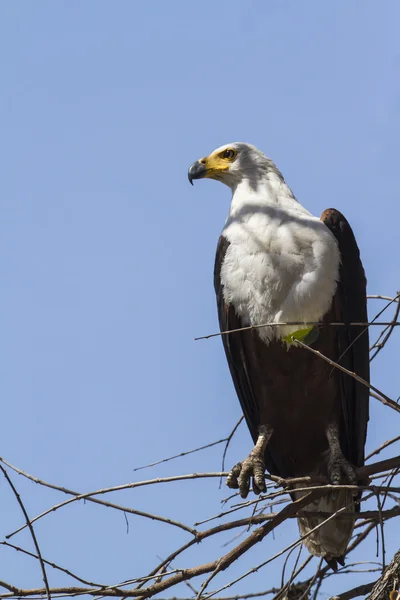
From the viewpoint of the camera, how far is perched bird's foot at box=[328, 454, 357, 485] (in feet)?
13.3

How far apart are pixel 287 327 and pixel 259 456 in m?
0.67

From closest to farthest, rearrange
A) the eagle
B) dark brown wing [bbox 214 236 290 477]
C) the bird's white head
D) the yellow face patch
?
the eagle → dark brown wing [bbox 214 236 290 477] → the bird's white head → the yellow face patch

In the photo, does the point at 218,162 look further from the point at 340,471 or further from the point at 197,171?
the point at 340,471

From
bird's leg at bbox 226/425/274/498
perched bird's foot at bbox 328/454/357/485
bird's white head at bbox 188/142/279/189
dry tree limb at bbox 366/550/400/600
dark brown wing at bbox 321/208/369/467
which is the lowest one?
dry tree limb at bbox 366/550/400/600

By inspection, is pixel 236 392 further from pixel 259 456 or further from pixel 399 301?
pixel 399 301

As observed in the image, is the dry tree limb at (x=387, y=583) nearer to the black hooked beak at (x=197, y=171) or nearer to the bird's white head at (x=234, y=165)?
the bird's white head at (x=234, y=165)

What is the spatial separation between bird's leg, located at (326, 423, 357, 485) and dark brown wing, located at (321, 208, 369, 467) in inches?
3.5

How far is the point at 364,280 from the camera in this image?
441cm

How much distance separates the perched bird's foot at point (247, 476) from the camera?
4105 millimetres

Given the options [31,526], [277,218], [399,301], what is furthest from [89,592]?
[277,218]

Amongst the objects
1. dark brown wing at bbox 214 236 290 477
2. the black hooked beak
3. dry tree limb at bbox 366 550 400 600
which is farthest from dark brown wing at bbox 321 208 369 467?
dry tree limb at bbox 366 550 400 600

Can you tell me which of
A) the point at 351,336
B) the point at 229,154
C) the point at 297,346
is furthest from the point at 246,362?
the point at 229,154

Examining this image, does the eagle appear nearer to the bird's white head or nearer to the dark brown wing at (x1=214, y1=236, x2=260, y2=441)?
the dark brown wing at (x1=214, y1=236, x2=260, y2=441)

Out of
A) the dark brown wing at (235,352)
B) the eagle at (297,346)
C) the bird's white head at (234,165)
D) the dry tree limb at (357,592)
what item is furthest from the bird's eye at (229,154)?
the dry tree limb at (357,592)
